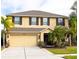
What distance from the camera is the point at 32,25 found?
26.6m

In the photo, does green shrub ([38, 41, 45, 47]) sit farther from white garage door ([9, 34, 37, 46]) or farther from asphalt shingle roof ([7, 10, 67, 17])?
asphalt shingle roof ([7, 10, 67, 17])

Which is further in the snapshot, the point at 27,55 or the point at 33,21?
the point at 33,21

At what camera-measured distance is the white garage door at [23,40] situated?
79.6ft

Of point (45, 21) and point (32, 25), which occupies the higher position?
point (45, 21)

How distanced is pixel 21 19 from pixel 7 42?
12.5 feet

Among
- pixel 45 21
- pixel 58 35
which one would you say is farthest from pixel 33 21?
pixel 58 35

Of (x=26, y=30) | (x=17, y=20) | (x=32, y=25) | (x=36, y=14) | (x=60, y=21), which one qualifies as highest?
(x=36, y=14)

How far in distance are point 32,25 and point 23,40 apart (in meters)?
2.82

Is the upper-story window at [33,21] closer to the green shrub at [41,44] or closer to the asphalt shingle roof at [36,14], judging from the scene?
the asphalt shingle roof at [36,14]

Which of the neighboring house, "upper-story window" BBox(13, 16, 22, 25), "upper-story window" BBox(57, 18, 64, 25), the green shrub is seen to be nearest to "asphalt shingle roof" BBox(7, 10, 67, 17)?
the neighboring house

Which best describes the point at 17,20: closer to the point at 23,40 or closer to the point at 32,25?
the point at 32,25

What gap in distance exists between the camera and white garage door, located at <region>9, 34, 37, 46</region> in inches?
955

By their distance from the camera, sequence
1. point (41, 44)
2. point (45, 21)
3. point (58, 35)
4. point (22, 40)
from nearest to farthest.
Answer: point (58, 35)
point (41, 44)
point (22, 40)
point (45, 21)

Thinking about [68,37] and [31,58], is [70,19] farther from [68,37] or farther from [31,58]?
[31,58]
